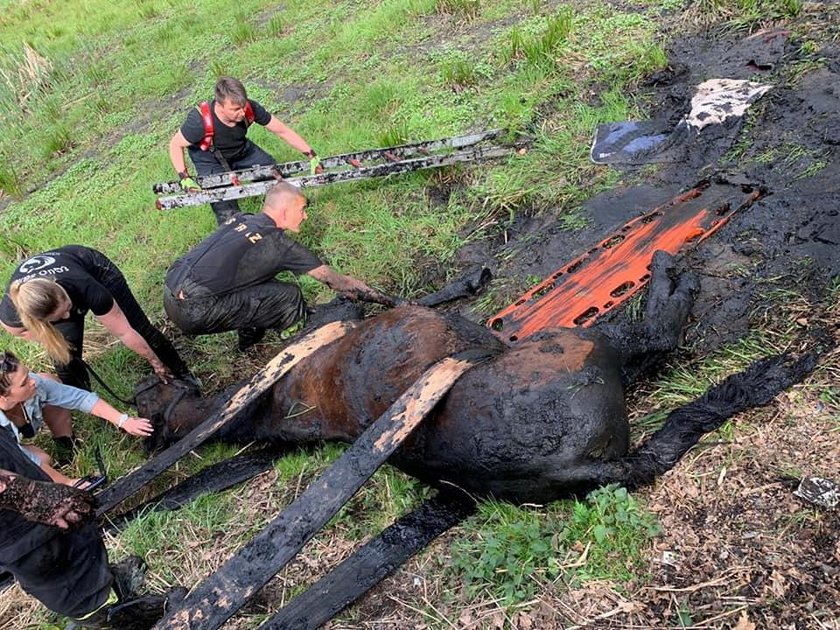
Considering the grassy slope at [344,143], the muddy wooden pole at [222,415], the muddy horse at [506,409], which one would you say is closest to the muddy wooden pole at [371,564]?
the muddy horse at [506,409]

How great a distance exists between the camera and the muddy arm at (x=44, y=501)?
2467 mm

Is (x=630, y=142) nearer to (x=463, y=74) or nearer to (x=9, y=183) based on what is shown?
(x=463, y=74)

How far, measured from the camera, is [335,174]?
17.6ft

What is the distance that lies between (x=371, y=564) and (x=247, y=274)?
94.7 inches

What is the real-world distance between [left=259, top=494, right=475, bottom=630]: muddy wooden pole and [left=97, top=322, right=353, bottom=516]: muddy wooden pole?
3.36 ft

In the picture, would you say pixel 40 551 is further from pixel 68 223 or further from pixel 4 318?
pixel 68 223

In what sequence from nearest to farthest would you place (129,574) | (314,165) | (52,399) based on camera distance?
(129,574)
(52,399)
(314,165)

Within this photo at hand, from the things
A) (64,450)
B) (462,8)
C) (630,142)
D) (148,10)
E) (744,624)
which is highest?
(148,10)

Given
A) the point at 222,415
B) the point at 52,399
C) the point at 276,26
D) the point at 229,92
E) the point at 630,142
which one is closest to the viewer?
the point at 222,415

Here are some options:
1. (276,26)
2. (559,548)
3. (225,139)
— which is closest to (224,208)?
(225,139)

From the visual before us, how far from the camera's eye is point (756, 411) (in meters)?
2.47

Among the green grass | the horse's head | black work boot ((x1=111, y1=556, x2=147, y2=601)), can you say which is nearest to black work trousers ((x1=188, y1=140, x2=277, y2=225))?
the horse's head

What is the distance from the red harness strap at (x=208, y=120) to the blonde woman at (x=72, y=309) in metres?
1.72

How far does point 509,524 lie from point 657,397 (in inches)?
36.2
